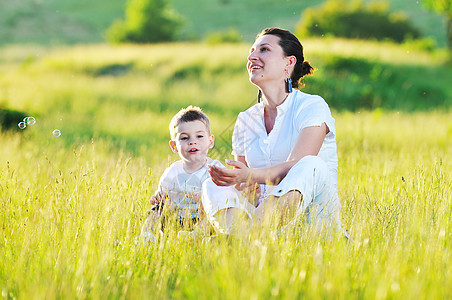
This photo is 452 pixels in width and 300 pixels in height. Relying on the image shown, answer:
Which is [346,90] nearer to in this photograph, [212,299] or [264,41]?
[264,41]

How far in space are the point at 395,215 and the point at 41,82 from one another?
16.8m

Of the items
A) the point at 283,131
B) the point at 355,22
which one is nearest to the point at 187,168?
the point at 283,131

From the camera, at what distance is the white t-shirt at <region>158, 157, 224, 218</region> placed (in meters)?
4.83

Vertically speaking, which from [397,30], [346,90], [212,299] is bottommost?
[212,299]

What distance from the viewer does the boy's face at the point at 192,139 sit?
4793mm

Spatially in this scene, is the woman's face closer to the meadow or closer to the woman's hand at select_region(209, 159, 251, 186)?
the woman's hand at select_region(209, 159, 251, 186)

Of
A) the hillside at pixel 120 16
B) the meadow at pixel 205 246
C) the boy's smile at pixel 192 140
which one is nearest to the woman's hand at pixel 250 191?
the meadow at pixel 205 246

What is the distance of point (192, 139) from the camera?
479cm

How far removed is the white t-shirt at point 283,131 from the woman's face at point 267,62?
21 centimetres

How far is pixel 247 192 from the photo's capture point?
4.39 metres

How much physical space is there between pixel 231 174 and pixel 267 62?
1168mm

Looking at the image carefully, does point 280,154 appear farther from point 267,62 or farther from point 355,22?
point 355,22

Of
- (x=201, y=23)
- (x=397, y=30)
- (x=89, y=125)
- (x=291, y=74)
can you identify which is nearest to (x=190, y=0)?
(x=201, y=23)

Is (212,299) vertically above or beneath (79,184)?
beneath
